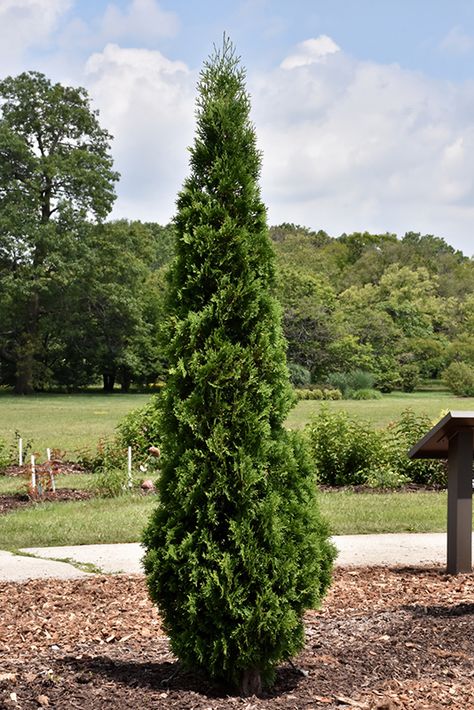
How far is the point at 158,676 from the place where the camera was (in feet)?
12.7

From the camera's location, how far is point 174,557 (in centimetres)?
362

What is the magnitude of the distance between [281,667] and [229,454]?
1197 mm

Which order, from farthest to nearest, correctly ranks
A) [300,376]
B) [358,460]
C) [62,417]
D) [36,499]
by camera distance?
[300,376]
[62,417]
[358,460]
[36,499]

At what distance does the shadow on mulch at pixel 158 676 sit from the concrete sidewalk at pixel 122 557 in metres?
2.20

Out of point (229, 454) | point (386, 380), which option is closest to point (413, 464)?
point (229, 454)

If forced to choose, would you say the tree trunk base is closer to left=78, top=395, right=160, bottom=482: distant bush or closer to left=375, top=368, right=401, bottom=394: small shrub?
left=78, top=395, right=160, bottom=482: distant bush

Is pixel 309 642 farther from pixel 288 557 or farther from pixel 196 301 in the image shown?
pixel 196 301

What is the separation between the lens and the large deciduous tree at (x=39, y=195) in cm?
4059

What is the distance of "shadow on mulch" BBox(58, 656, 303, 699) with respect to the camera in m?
3.74

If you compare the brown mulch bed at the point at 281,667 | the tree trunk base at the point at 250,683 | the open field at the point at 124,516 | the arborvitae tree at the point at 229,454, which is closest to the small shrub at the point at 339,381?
the open field at the point at 124,516

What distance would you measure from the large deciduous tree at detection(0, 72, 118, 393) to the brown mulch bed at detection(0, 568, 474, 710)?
35.7 m

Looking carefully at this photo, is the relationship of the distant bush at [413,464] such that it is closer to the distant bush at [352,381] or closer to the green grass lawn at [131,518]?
the green grass lawn at [131,518]

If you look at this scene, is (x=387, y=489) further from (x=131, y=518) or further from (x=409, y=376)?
(x=409, y=376)

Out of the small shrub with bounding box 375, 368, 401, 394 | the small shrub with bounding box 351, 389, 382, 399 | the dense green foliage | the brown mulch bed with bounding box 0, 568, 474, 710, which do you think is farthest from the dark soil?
the small shrub with bounding box 375, 368, 401, 394
